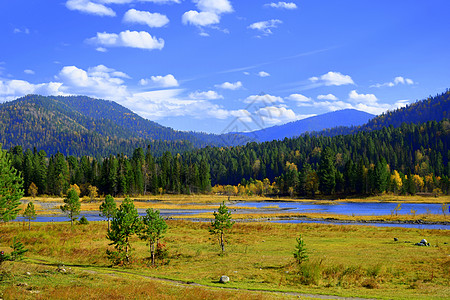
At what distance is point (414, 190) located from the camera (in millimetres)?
151125

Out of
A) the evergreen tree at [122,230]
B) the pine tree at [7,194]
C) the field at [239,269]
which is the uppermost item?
→ the pine tree at [7,194]

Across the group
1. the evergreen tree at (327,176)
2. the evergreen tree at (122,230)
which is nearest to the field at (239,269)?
the evergreen tree at (122,230)

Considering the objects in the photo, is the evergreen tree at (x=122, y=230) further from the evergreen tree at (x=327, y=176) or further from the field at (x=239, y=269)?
the evergreen tree at (x=327, y=176)

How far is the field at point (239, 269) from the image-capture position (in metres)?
18.7

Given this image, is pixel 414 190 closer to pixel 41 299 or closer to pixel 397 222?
pixel 397 222

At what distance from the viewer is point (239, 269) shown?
2719cm

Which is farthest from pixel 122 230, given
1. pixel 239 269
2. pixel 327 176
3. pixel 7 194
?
pixel 327 176

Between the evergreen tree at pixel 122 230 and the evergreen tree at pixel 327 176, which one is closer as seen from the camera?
the evergreen tree at pixel 122 230

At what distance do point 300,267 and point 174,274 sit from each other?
30.9ft

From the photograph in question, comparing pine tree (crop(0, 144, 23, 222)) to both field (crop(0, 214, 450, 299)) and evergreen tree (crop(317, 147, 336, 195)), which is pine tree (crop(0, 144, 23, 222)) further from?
evergreen tree (crop(317, 147, 336, 195))

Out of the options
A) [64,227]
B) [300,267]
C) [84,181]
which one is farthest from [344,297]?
[84,181]

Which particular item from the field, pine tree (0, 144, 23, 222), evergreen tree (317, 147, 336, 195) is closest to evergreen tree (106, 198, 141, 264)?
the field

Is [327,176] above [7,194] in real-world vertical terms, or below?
below

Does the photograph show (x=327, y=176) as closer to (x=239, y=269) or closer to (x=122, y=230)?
(x=239, y=269)
